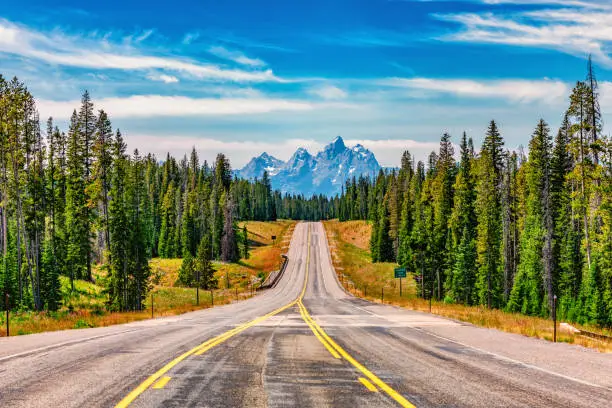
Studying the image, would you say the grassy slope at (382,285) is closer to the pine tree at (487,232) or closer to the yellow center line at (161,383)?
the pine tree at (487,232)

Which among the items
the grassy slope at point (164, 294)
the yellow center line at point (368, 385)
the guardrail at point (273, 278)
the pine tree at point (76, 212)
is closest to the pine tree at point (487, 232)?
the grassy slope at point (164, 294)

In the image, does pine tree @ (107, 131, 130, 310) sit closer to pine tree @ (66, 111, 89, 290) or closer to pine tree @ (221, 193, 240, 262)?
pine tree @ (66, 111, 89, 290)

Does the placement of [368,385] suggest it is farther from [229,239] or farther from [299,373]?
[229,239]

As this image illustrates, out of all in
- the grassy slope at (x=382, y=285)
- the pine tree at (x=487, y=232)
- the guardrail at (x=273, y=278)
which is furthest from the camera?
the guardrail at (x=273, y=278)

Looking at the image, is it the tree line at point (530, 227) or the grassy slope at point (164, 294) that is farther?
the tree line at point (530, 227)

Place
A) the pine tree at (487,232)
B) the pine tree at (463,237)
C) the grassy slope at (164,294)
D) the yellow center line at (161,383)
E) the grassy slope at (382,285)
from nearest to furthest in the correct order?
1. the yellow center line at (161,383)
2. the grassy slope at (382,285)
3. the grassy slope at (164,294)
4. the pine tree at (487,232)
5. the pine tree at (463,237)

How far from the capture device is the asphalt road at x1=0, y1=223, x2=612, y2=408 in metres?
6.99

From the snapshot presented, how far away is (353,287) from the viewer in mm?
78125

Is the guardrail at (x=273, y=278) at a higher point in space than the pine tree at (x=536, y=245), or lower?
lower

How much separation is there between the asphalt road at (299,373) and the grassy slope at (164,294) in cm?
1062

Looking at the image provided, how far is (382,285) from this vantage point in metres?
85.4

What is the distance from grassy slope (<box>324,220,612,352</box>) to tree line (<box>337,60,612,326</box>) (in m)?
8.11

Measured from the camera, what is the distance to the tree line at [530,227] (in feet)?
134

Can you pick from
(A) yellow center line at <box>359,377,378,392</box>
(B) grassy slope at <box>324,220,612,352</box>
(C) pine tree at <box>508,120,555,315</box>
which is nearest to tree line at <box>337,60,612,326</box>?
(C) pine tree at <box>508,120,555,315</box>
